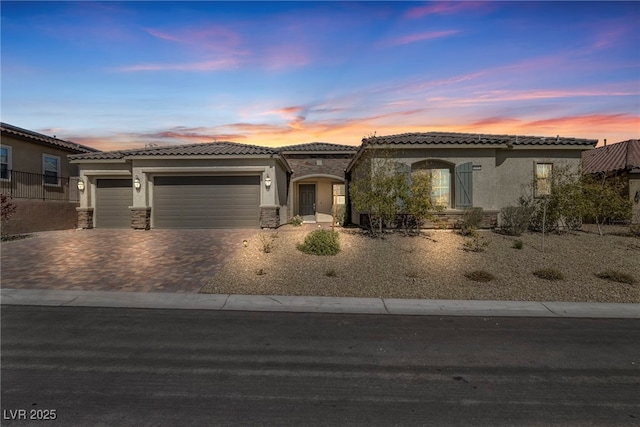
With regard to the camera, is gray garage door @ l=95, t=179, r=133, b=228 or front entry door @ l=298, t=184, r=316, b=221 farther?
front entry door @ l=298, t=184, r=316, b=221

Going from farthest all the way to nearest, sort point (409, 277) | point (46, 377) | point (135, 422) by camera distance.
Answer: point (409, 277) < point (46, 377) < point (135, 422)

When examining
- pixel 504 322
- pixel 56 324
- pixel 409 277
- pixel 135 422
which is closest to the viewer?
pixel 135 422

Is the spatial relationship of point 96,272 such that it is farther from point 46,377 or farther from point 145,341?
point 46,377

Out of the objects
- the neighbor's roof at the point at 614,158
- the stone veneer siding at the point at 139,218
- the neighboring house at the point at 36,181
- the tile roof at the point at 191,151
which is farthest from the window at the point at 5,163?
the neighbor's roof at the point at 614,158

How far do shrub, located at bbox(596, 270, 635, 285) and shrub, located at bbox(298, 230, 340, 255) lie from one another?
6.98 metres

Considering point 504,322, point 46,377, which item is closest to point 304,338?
point 46,377

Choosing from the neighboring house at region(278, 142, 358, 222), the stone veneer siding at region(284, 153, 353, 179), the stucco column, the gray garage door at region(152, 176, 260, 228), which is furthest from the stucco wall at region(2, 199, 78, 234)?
the stone veneer siding at region(284, 153, 353, 179)

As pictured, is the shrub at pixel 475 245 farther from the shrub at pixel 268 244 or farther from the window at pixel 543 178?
the shrub at pixel 268 244

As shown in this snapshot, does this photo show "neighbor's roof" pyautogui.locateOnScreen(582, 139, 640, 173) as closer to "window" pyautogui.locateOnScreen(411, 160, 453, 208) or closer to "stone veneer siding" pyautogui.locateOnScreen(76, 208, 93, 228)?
"window" pyautogui.locateOnScreen(411, 160, 453, 208)

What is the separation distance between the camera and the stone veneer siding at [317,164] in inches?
947

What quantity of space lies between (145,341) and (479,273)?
25.8 ft

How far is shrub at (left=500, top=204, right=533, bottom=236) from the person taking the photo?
15336 millimetres

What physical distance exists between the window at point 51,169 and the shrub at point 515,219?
2196 cm

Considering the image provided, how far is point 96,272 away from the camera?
10.1 m
